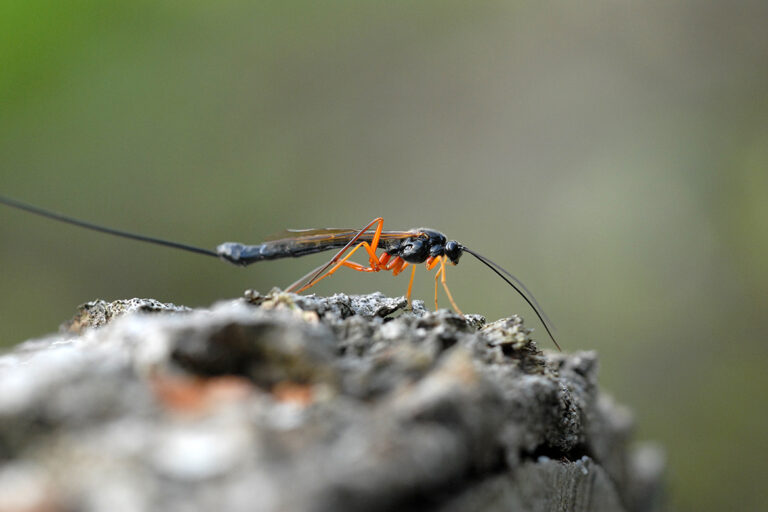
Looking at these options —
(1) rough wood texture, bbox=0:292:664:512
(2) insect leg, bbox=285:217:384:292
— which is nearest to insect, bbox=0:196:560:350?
(2) insect leg, bbox=285:217:384:292

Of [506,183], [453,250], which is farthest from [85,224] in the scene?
[506,183]

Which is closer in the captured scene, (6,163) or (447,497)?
(447,497)

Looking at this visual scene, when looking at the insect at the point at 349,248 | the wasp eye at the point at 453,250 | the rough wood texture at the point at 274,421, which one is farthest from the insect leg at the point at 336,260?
the rough wood texture at the point at 274,421

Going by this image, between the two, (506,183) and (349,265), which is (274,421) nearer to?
(349,265)

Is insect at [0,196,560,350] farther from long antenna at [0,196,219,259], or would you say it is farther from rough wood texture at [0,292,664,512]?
rough wood texture at [0,292,664,512]

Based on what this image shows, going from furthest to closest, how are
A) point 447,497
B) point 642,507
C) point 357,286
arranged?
point 357,286 → point 642,507 → point 447,497

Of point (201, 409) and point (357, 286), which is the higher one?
point (357, 286)

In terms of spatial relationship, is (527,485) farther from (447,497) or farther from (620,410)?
(620,410)

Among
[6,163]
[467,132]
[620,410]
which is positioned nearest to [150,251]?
[6,163]
